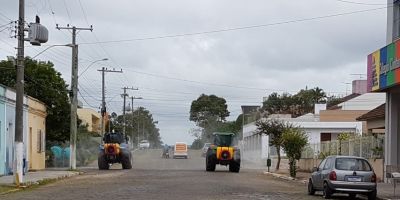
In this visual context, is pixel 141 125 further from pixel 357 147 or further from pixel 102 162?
pixel 357 147

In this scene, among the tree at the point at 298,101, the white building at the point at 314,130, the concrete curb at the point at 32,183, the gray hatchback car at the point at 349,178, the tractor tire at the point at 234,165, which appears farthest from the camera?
the tree at the point at 298,101

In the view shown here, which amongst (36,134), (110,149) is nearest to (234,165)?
(110,149)

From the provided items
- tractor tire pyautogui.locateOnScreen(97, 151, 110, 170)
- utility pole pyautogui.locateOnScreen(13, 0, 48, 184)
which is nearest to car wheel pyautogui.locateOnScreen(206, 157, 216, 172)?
tractor tire pyautogui.locateOnScreen(97, 151, 110, 170)

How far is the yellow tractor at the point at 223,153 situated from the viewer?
43375 millimetres

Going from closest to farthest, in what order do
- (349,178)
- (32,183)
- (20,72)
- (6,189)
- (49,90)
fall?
1. (349,178)
2. (6,189)
3. (20,72)
4. (32,183)
5. (49,90)

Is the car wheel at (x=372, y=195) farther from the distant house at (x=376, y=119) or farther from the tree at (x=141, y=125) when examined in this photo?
the tree at (x=141, y=125)

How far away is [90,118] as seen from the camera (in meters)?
96.4

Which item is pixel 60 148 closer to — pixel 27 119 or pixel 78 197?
pixel 27 119

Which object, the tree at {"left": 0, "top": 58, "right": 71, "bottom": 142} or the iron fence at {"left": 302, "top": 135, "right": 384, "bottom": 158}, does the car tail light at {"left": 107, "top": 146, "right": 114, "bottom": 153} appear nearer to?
the tree at {"left": 0, "top": 58, "right": 71, "bottom": 142}

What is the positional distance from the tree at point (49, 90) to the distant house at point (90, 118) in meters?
35.4

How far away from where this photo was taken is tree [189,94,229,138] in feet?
438

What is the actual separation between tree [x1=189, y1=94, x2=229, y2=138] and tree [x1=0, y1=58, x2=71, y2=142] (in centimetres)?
7883

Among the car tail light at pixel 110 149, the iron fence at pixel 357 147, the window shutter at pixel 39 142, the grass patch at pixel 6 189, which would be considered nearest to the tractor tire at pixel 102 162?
the car tail light at pixel 110 149

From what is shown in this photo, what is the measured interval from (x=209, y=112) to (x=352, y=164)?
112282 mm
